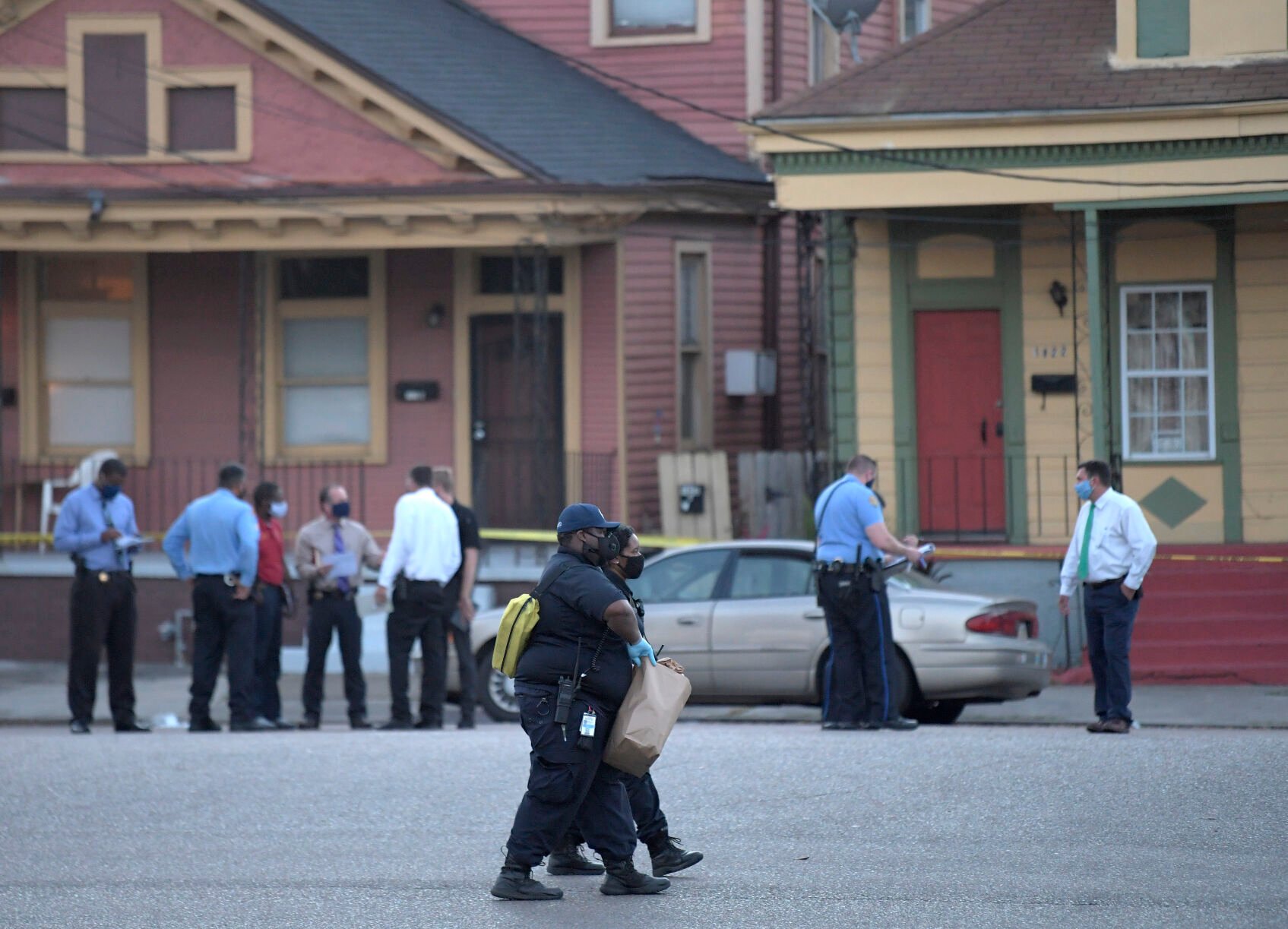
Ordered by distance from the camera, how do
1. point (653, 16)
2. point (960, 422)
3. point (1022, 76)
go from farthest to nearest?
1. point (653, 16)
2. point (960, 422)
3. point (1022, 76)

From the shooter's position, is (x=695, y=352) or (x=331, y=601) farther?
(x=695, y=352)

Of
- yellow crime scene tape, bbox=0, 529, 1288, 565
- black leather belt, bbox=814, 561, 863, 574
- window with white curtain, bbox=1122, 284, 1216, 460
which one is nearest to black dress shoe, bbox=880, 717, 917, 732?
black leather belt, bbox=814, 561, 863, 574

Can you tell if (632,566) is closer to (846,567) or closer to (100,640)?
(846,567)

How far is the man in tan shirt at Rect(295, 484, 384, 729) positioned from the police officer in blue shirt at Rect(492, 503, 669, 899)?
6.68 m

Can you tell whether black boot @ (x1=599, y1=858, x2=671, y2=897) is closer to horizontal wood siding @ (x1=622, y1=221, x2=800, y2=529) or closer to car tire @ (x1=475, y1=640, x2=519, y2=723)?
car tire @ (x1=475, y1=640, x2=519, y2=723)

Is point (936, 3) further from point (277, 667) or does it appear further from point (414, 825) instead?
point (414, 825)

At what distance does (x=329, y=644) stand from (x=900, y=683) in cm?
435

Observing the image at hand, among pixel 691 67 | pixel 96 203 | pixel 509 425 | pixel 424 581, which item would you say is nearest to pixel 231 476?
pixel 424 581

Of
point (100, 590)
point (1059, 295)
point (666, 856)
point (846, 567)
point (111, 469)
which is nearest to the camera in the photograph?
point (666, 856)

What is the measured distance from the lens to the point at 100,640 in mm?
13523

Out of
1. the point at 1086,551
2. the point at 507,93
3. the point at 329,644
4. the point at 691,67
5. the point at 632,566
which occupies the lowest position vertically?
the point at 329,644

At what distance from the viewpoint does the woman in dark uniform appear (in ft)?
24.8

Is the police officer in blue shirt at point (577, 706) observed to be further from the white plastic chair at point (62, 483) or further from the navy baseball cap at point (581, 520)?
the white plastic chair at point (62, 483)

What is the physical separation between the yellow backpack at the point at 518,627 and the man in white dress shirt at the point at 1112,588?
5.59 metres
